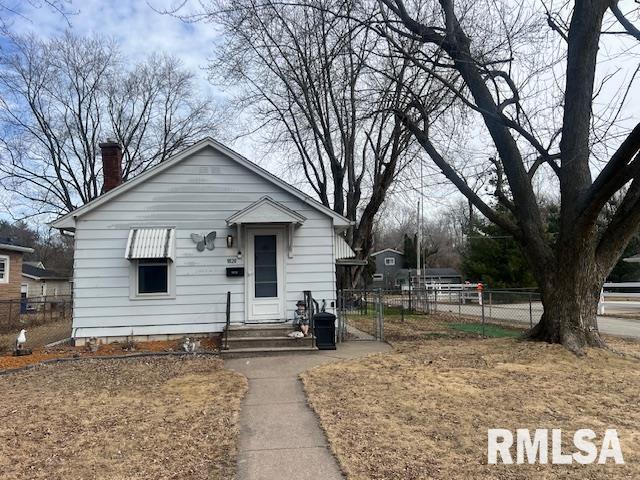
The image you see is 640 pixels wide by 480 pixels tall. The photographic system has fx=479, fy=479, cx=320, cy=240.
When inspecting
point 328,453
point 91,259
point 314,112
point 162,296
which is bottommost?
point 328,453

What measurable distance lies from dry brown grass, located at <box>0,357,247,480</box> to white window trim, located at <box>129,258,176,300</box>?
273cm

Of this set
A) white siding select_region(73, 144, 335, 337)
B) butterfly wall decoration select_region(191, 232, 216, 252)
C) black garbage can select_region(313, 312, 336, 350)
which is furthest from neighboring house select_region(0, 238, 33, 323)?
black garbage can select_region(313, 312, 336, 350)

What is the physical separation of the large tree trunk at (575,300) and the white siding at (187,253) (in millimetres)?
4965

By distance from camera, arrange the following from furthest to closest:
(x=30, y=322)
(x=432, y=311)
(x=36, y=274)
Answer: (x=36, y=274) → (x=432, y=311) → (x=30, y=322)

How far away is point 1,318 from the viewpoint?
72.1ft

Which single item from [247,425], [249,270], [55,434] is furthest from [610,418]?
[249,270]

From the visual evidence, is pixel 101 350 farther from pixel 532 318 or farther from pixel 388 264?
pixel 388 264

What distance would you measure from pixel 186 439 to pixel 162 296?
22.4 ft

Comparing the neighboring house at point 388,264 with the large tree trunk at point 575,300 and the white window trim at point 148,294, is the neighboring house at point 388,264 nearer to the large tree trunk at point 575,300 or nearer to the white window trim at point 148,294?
the white window trim at point 148,294

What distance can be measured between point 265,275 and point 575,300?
6.76m

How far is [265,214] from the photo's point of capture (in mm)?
10914

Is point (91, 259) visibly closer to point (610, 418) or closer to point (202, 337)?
point (202, 337)

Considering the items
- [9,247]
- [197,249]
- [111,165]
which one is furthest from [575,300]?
[9,247]

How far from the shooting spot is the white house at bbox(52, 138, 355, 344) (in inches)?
434
